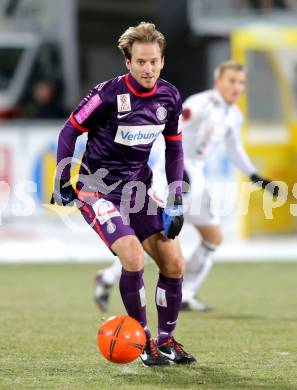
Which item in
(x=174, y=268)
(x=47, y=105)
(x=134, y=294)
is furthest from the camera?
(x=47, y=105)

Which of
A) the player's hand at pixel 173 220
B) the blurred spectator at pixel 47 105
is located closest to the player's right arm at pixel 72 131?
the player's hand at pixel 173 220

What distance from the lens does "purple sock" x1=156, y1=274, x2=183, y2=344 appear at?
6.28m

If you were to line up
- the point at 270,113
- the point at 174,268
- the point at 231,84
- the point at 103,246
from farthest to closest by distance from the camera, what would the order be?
1. the point at 270,113
2. the point at 103,246
3. the point at 231,84
4. the point at 174,268

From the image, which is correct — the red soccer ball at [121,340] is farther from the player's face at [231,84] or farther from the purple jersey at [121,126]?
Answer: the player's face at [231,84]

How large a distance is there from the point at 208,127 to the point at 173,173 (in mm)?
2520

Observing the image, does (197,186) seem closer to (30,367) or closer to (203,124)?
(203,124)

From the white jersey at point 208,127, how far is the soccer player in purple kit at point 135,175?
241 cm

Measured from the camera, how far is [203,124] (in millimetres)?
8742

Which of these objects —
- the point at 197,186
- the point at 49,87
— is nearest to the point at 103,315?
the point at 197,186

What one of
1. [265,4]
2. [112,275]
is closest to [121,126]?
[112,275]

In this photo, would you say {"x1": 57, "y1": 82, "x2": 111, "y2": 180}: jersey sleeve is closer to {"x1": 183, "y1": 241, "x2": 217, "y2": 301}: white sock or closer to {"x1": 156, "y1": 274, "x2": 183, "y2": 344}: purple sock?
{"x1": 156, "y1": 274, "x2": 183, "y2": 344}: purple sock

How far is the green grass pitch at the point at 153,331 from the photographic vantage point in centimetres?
573

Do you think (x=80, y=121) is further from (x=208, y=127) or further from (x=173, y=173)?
(x=208, y=127)

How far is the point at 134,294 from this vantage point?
19.8 ft
